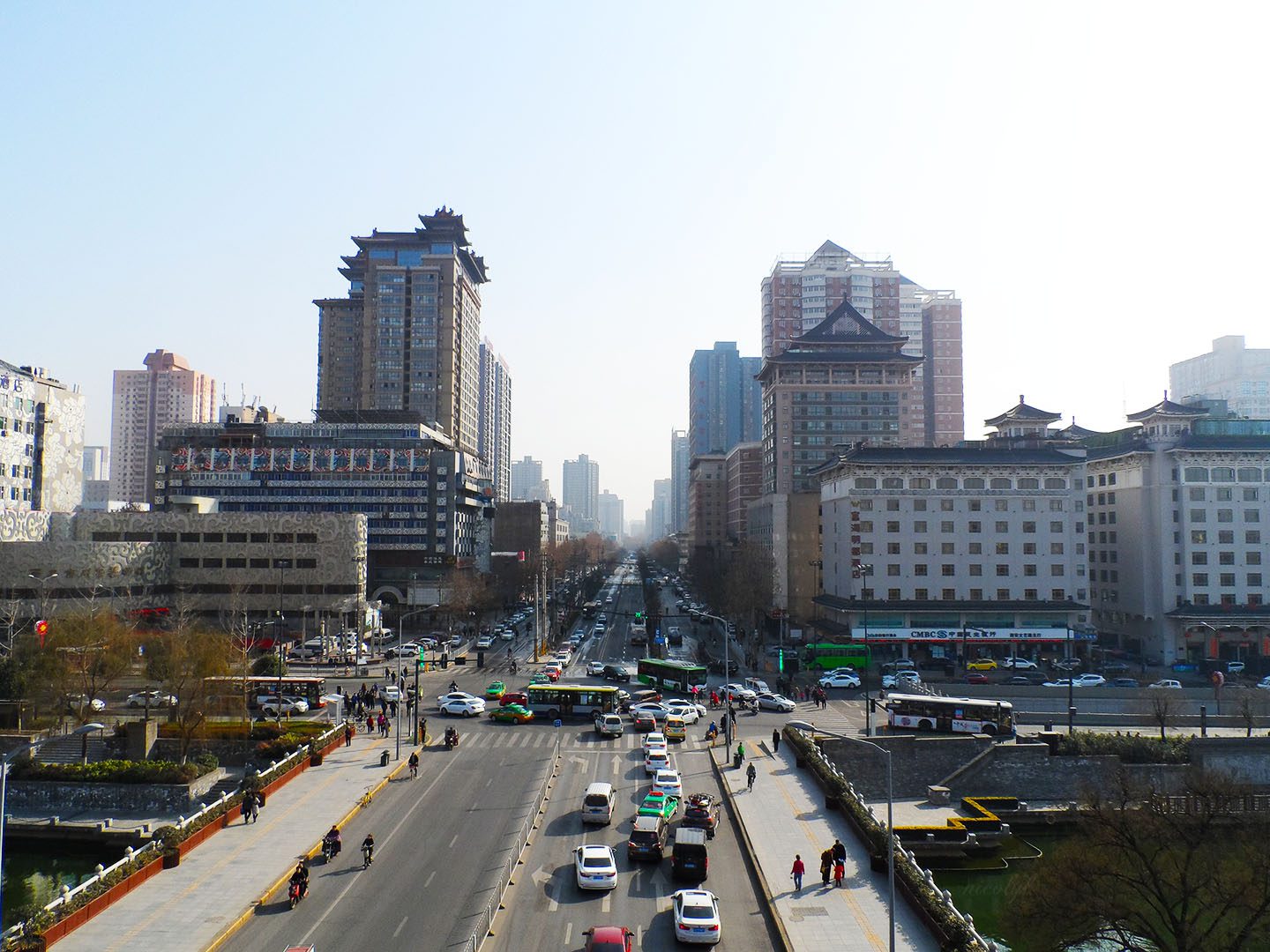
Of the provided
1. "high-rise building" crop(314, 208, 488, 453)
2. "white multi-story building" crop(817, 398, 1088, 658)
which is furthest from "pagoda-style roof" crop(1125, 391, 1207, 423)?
"high-rise building" crop(314, 208, 488, 453)

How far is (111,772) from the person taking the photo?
42.2 metres

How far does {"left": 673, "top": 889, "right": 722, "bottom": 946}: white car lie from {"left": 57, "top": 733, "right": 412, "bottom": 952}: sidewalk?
13.0m

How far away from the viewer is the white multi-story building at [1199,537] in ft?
257

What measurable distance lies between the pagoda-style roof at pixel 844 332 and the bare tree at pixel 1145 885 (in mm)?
96738

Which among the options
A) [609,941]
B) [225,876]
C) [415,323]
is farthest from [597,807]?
[415,323]

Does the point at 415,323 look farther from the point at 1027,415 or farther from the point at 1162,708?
the point at 1162,708

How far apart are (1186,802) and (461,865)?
25624 mm

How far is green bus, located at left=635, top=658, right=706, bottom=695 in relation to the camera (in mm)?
62250

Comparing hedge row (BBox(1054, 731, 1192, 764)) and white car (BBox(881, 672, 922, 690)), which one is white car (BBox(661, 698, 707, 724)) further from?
hedge row (BBox(1054, 731, 1192, 764))

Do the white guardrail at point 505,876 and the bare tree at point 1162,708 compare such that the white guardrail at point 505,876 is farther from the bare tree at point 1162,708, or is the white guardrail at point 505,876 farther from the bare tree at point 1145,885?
the bare tree at point 1162,708

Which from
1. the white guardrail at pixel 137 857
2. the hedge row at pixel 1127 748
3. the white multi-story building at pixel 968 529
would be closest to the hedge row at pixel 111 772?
the white guardrail at pixel 137 857

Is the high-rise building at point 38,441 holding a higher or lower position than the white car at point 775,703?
higher

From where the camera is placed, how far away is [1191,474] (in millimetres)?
81312

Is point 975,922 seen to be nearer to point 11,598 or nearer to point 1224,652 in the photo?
point 1224,652
